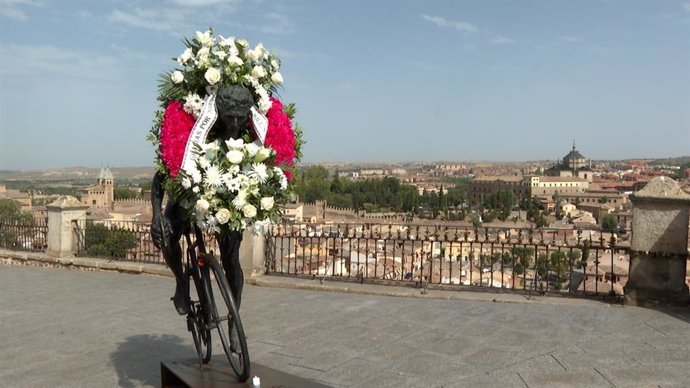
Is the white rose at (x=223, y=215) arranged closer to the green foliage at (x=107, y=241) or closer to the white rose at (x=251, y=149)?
the white rose at (x=251, y=149)

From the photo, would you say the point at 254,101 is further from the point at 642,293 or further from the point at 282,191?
→ the point at 642,293

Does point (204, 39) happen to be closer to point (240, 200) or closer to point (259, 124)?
point (259, 124)

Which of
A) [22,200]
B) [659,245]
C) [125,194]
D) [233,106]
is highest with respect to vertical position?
[233,106]

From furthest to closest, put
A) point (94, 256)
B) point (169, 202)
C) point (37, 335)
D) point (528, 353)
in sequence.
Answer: point (94, 256) < point (37, 335) < point (528, 353) < point (169, 202)

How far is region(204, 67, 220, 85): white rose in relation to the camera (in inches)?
119

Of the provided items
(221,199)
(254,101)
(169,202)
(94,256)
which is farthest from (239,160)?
(94,256)

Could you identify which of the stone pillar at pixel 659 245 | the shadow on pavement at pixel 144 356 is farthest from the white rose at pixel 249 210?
the stone pillar at pixel 659 245

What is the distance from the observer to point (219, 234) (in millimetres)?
3256

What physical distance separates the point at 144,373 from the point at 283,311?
2.16m

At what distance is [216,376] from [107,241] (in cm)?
738

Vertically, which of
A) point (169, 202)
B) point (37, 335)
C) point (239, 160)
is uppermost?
point (239, 160)

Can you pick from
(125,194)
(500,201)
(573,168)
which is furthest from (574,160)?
(125,194)

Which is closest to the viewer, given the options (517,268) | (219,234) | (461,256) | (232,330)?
(219,234)

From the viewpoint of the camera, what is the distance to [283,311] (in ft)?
20.3
